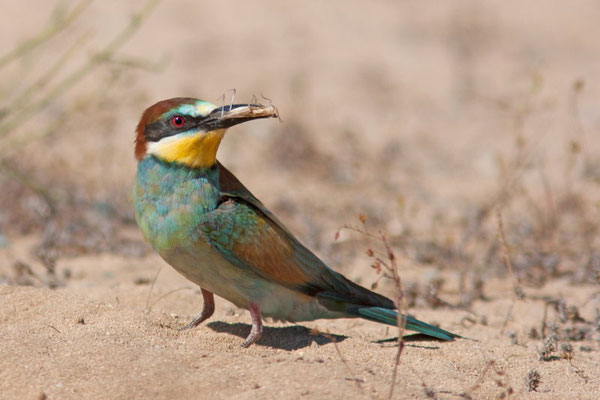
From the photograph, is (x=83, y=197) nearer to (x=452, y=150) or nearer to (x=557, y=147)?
(x=452, y=150)

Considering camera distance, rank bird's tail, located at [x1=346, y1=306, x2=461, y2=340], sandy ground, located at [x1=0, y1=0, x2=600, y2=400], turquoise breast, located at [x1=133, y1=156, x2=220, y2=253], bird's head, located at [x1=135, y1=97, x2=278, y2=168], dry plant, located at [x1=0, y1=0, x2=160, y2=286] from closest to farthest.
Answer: sandy ground, located at [x1=0, y1=0, x2=600, y2=400] → turquoise breast, located at [x1=133, y1=156, x2=220, y2=253] → bird's head, located at [x1=135, y1=97, x2=278, y2=168] → bird's tail, located at [x1=346, y1=306, x2=461, y2=340] → dry plant, located at [x1=0, y1=0, x2=160, y2=286]

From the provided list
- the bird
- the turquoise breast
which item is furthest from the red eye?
the turquoise breast

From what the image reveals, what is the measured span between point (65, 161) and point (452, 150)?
3.75 metres

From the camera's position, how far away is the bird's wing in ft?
11.0

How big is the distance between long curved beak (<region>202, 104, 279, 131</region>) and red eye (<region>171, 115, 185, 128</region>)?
97 millimetres

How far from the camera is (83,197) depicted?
630 centimetres

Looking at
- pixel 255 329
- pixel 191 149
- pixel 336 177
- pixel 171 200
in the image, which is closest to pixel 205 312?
pixel 255 329

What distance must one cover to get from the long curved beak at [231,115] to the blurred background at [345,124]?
4.76 ft

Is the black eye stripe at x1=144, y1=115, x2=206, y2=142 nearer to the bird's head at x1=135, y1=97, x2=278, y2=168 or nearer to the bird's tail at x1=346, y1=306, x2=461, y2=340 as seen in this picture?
the bird's head at x1=135, y1=97, x2=278, y2=168

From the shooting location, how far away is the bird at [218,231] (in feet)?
11.0

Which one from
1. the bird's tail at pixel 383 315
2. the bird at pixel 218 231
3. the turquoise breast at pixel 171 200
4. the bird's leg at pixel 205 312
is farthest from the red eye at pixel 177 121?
the bird's tail at pixel 383 315

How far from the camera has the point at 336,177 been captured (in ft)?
24.5

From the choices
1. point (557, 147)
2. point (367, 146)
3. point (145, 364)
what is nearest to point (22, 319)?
point (145, 364)

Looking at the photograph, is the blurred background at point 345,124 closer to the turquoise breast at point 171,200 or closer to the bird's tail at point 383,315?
the bird's tail at point 383,315
